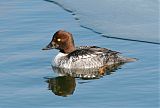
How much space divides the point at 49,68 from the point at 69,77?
59cm

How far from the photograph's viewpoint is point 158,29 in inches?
580

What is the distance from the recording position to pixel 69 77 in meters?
12.9

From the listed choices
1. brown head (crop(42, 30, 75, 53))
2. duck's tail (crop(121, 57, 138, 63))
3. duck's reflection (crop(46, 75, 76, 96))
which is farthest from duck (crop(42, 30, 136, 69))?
duck's reflection (crop(46, 75, 76, 96))

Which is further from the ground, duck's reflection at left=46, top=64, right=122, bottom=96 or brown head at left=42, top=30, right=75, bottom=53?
brown head at left=42, top=30, right=75, bottom=53

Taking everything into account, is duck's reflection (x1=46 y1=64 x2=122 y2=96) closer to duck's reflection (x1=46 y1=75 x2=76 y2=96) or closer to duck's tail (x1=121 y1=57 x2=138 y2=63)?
duck's reflection (x1=46 y1=75 x2=76 y2=96)

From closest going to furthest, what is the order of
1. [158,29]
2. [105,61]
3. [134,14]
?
1. [105,61]
2. [158,29]
3. [134,14]

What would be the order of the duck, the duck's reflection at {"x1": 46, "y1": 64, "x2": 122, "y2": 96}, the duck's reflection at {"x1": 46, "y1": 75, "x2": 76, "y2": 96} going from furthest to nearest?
the duck < the duck's reflection at {"x1": 46, "y1": 64, "x2": 122, "y2": 96} < the duck's reflection at {"x1": 46, "y1": 75, "x2": 76, "y2": 96}

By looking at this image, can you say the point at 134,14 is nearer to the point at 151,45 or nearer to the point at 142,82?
the point at 151,45

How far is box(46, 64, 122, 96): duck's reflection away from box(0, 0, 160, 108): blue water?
121mm

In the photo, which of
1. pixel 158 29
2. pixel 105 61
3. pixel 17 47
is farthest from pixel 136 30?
pixel 17 47

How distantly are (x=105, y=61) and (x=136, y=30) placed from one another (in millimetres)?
1474

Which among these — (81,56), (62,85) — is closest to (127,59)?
(81,56)

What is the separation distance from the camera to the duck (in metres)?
13.5

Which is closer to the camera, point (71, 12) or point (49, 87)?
point (49, 87)
